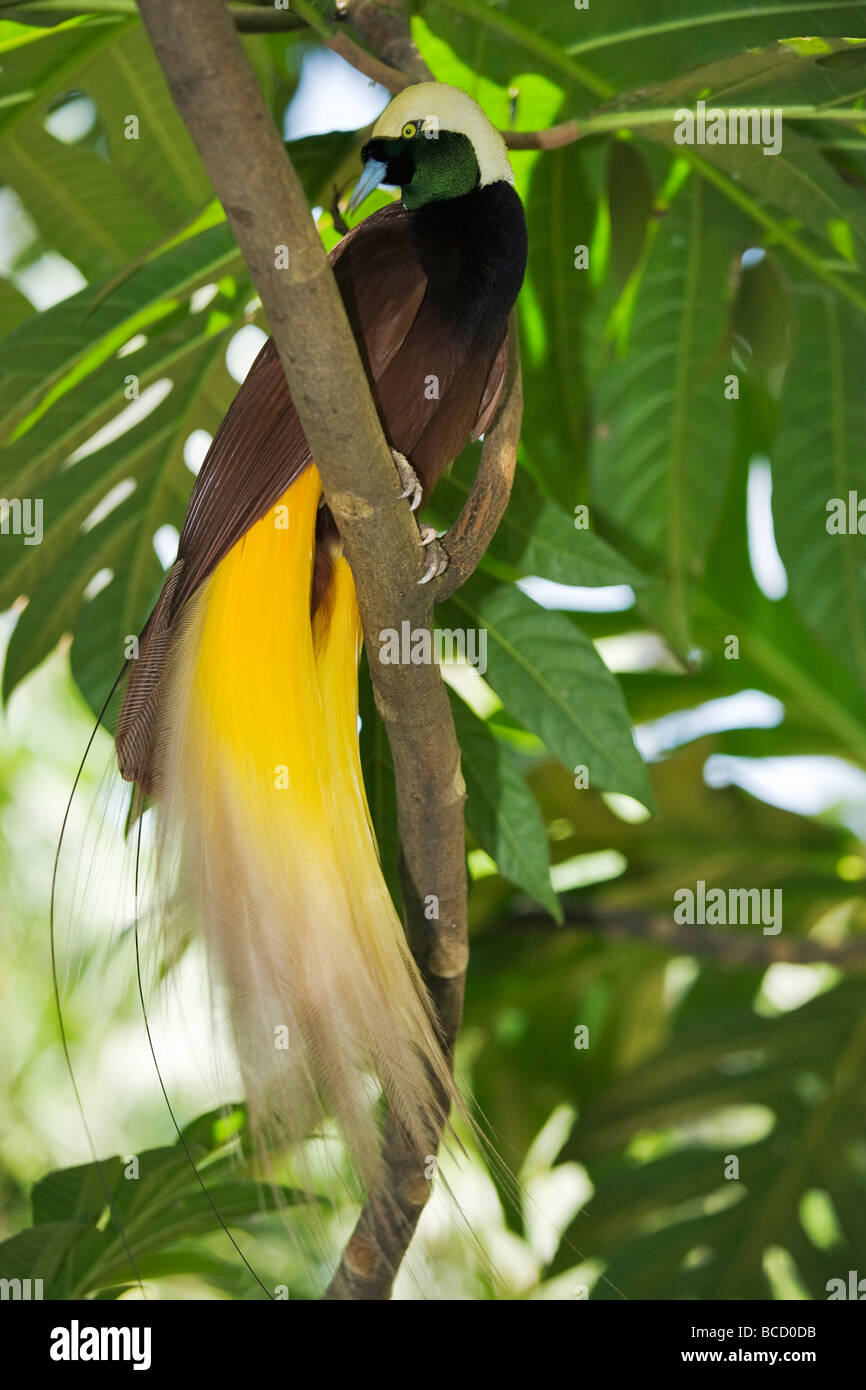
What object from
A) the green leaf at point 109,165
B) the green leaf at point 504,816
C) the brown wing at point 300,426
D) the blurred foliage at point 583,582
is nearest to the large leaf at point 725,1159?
the blurred foliage at point 583,582

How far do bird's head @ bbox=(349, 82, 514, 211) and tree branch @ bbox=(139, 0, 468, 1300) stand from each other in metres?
0.40

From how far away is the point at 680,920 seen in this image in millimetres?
2061

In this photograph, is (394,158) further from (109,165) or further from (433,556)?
(109,165)

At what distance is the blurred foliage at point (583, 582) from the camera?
125 cm

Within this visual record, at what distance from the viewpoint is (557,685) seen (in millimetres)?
1273

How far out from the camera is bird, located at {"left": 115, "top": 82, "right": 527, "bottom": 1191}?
97cm

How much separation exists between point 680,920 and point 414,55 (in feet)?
4.59

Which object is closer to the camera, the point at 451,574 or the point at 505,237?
the point at 451,574

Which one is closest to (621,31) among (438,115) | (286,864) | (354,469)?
(438,115)

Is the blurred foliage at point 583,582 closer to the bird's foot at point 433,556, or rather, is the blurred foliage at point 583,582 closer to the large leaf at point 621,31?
the large leaf at point 621,31

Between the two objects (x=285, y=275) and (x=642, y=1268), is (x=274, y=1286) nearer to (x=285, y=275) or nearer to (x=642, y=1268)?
(x=642, y=1268)

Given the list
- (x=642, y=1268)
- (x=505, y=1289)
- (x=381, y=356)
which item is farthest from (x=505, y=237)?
(x=642, y=1268)
